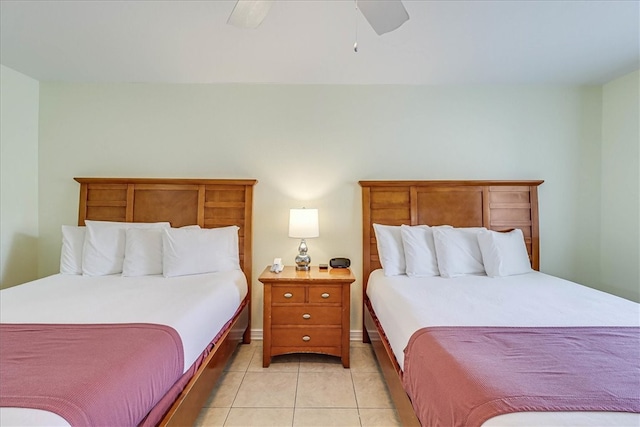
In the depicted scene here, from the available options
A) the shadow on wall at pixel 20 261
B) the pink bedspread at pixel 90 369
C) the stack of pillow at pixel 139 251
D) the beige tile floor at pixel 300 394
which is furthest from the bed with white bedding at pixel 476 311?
the shadow on wall at pixel 20 261

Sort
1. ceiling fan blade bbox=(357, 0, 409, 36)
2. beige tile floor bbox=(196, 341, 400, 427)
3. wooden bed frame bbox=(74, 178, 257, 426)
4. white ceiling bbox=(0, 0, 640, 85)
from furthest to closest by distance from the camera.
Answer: wooden bed frame bbox=(74, 178, 257, 426) → white ceiling bbox=(0, 0, 640, 85) → beige tile floor bbox=(196, 341, 400, 427) → ceiling fan blade bbox=(357, 0, 409, 36)

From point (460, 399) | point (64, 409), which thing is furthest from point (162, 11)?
point (460, 399)

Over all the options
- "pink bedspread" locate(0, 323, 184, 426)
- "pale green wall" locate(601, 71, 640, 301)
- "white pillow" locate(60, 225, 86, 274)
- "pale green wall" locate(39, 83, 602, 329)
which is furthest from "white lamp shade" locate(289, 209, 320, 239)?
"pale green wall" locate(601, 71, 640, 301)

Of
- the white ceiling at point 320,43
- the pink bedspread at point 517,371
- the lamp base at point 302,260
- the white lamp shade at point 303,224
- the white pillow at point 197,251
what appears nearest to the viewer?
the pink bedspread at point 517,371

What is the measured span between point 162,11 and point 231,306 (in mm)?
2033

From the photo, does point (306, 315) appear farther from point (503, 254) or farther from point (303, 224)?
point (503, 254)

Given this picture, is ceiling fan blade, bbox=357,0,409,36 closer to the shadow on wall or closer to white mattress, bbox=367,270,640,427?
white mattress, bbox=367,270,640,427

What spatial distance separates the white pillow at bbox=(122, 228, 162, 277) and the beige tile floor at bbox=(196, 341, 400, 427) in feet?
3.35

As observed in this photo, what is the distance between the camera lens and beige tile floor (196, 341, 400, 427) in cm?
180

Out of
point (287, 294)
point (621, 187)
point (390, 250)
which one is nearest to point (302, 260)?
point (287, 294)

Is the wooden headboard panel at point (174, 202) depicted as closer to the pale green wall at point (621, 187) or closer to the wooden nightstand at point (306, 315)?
the wooden nightstand at point (306, 315)

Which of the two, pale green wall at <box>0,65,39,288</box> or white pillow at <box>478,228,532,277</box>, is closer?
white pillow at <box>478,228,532,277</box>

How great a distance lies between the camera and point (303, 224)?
2.68m

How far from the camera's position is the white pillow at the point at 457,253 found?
2.50 meters
